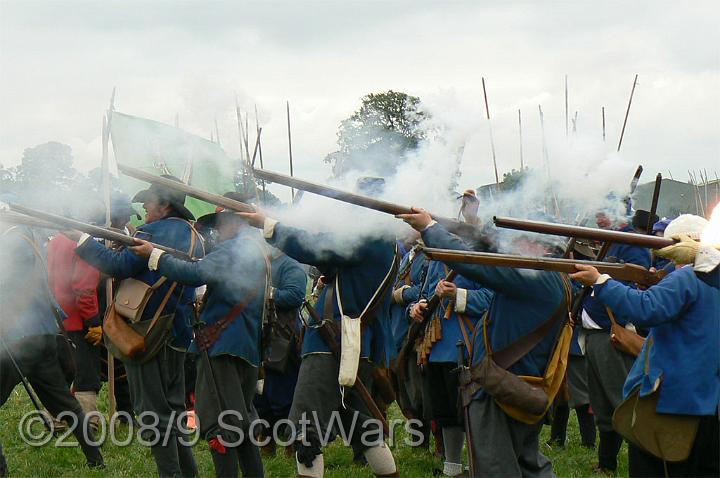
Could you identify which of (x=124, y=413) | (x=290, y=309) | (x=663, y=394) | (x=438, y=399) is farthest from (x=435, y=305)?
(x=124, y=413)

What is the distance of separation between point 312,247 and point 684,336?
2.31 metres

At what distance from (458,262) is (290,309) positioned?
3.87m

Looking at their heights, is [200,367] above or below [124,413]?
above

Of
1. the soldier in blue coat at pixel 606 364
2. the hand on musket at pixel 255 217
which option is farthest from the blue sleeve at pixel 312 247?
the soldier in blue coat at pixel 606 364

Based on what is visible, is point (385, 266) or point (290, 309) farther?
point (290, 309)

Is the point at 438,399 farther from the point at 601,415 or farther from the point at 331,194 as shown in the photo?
the point at 331,194

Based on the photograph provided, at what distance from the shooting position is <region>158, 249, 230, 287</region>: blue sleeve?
19.4 feet

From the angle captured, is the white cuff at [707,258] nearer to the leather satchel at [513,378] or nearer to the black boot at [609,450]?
the leather satchel at [513,378]

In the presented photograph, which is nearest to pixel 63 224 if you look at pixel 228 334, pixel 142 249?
pixel 142 249

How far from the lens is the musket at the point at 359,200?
4.91m

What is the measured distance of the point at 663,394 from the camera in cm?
448

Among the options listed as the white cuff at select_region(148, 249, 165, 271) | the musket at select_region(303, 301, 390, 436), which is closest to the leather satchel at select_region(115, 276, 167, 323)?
the white cuff at select_region(148, 249, 165, 271)

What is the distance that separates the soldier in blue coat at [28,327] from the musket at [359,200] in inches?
107

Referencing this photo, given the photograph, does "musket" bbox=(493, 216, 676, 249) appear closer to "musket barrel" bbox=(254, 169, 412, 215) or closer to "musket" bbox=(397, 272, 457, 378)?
"musket barrel" bbox=(254, 169, 412, 215)
